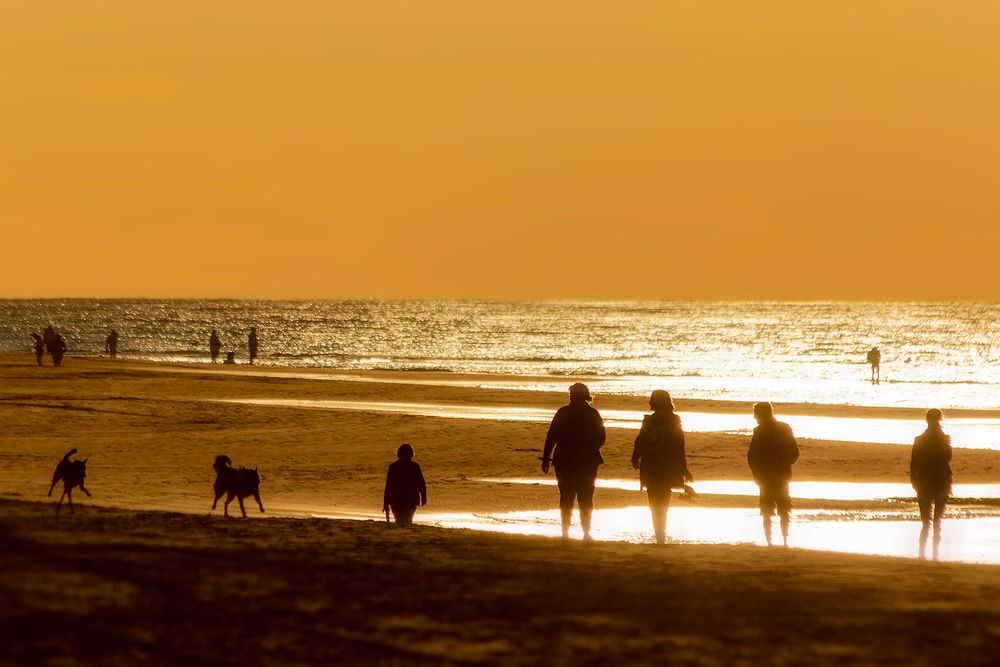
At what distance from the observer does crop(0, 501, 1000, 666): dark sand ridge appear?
24.3ft

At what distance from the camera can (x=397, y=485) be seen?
1415cm

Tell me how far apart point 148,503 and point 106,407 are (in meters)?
18.8

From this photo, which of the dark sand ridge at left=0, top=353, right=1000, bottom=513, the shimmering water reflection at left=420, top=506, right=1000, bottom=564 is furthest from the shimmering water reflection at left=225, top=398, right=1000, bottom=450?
the shimmering water reflection at left=420, top=506, right=1000, bottom=564

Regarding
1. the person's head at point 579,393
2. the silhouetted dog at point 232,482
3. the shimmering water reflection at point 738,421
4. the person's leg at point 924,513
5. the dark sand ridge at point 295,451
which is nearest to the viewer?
the person's head at point 579,393

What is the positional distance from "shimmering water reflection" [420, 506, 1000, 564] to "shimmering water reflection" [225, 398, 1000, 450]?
13.0m

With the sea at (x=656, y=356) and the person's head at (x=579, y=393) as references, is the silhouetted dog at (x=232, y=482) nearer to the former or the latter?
the person's head at (x=579, y=393)

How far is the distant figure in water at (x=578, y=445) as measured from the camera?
13.5 meters


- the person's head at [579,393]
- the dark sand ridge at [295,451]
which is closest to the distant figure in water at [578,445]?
the person's head at [579,393]

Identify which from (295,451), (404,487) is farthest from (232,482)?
(295,451)

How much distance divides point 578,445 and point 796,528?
18.1 feet

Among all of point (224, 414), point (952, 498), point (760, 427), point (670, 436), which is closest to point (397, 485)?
point (670, 436)

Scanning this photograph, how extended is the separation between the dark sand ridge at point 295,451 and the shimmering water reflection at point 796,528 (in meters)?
1.24

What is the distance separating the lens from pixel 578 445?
1355cm

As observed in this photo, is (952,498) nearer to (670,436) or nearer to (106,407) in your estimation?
(670,436)
